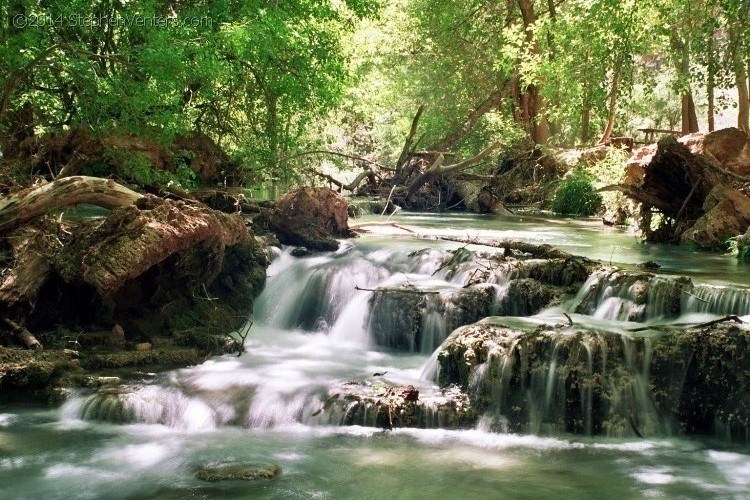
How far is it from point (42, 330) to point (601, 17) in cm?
1107

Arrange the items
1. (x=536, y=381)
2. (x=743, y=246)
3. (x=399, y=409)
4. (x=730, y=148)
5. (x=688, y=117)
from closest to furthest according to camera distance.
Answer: (x=399, y=409) → (x=536, y=381) → (x=743, y=246) → (x=730, y=148) → (x=688, y=117)

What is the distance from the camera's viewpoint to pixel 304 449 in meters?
6.68

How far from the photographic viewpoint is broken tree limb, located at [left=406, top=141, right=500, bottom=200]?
800 inches

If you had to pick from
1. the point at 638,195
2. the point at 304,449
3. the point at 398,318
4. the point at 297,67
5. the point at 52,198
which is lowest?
the point at 304,449

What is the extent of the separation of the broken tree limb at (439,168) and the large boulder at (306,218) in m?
7.15

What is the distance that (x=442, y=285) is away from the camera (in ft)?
34.8

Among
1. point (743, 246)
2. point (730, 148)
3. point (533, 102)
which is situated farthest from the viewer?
point (533, 102)

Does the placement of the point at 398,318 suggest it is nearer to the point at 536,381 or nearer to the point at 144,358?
the point at 536,381

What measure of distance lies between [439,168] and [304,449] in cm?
1475

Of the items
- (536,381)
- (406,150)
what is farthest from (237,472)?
(406,150)

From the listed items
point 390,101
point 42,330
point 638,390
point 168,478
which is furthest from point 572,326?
point 390,101

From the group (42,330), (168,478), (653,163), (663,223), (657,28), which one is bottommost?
(168,478)

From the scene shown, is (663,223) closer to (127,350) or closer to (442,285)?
(442,285)

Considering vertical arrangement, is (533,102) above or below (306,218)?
above
